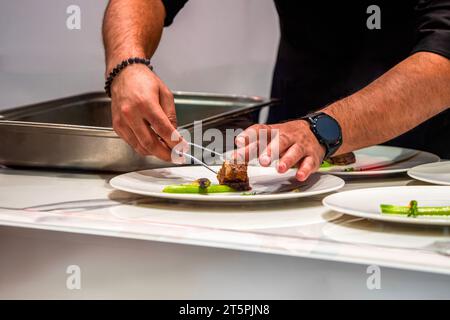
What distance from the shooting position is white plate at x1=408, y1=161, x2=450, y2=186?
181cm

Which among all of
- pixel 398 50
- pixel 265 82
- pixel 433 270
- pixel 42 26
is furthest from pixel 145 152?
pixel 42 26

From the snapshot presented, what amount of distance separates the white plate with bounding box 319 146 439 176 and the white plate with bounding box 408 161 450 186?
0.04m

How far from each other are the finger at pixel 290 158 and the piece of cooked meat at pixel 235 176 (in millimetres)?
87

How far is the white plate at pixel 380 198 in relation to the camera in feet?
5.06

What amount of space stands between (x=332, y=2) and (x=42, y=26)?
1.77 m

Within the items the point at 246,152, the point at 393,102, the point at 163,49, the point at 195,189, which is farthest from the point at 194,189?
the point at 163,49

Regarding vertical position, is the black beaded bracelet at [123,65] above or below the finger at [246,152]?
above

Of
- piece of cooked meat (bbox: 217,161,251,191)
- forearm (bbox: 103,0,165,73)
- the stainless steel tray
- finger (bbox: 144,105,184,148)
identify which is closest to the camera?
piece of cooked meat (bbox: 217,161,251,191)

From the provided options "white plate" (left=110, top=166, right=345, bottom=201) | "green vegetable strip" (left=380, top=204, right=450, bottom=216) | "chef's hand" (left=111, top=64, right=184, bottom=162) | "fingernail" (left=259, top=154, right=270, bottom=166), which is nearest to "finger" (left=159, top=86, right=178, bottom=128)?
"chef's hand" (left=111, top=64, right=184, bottom=162)

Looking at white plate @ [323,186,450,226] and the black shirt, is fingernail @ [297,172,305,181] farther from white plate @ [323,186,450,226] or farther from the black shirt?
the black shirt

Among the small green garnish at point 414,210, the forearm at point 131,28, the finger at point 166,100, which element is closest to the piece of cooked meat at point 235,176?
the finger at point 166,100

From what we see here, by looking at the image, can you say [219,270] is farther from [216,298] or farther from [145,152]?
[145,152]

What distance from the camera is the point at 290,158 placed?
1.72 meters

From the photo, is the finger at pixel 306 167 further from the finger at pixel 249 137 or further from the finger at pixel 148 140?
the finger at pixel 148 140
